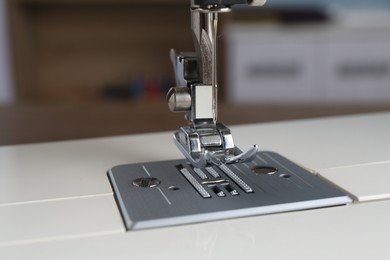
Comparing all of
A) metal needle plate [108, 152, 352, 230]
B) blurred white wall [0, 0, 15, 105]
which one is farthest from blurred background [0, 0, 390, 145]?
metal needle plate [108, 152, 352, 230]

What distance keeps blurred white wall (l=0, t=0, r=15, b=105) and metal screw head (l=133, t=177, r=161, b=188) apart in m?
2.16

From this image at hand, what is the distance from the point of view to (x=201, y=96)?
0.78 m

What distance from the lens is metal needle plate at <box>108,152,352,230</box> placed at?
662 mm

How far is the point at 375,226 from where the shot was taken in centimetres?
63

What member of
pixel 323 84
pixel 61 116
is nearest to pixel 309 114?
pixel 323 84

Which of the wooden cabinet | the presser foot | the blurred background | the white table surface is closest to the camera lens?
the white table surface

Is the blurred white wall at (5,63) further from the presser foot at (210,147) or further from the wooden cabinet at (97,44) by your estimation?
the presser foot at (210,147)

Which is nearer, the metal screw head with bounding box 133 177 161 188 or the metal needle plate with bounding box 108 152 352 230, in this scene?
the metal needle plate with bounding box 108 152 352 230

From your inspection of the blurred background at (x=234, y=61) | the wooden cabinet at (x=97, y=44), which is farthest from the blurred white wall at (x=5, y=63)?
the wooden cabinet at (x=97, y=44)

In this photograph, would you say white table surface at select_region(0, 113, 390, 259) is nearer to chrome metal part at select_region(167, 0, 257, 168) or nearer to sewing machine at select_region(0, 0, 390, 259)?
sewing machine at select_region(0, 0, 390, 259)

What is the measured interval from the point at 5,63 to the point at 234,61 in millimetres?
1122

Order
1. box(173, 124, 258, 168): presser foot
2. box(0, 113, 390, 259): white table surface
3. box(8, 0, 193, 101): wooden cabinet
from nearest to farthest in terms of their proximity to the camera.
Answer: box(0, 113, 390, 259): white table surface, box(173, 124, 258, 168): presser foot, box(8, 0, 193, 101): wooden cabinet

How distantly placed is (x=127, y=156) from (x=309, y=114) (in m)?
1.79

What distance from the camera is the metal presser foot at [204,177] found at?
0.67 metres
